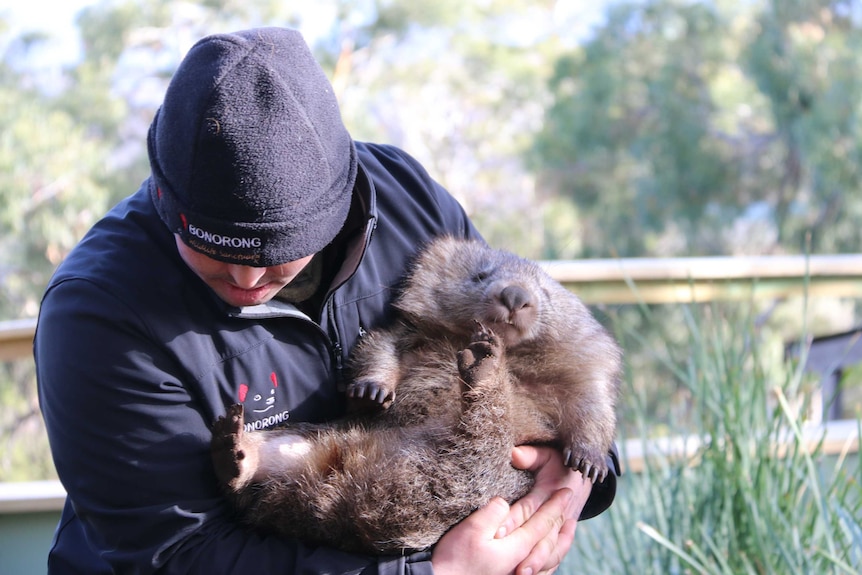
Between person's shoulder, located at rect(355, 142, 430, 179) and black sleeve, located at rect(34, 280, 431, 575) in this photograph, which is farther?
person's shoulder, located at rect(355, 142, 430, 179)

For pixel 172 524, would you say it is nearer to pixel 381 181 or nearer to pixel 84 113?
pixel 381 181

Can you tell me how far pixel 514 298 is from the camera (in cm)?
276

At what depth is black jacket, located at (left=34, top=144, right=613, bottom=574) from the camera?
77.7 inches

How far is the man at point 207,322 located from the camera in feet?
6.01

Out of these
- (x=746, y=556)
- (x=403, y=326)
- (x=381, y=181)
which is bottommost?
(x=746, y=556)

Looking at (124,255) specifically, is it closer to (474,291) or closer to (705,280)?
(474,291)

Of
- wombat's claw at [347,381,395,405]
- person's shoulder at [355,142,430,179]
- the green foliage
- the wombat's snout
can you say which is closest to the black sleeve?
wombat's claw at [347,381,395,405]

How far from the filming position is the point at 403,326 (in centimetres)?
281

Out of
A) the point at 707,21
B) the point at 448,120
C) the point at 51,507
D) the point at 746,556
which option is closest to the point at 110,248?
the point at 51,507

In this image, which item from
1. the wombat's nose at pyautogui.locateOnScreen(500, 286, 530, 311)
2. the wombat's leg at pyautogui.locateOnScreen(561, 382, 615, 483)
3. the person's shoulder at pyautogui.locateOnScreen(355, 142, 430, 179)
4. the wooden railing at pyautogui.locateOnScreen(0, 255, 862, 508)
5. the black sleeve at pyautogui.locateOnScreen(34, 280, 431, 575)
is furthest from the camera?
the wooden railing at pyautogui.locateOnScreen(0, 255, 862, 508)

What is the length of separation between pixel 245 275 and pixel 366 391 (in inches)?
23.6

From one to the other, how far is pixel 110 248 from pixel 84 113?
41.2 feet

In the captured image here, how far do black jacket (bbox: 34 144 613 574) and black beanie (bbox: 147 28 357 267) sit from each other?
0.74ft

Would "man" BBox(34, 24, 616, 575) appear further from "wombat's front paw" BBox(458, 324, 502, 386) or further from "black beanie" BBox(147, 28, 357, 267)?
"wombat's front paw" BBox(458, 324, 502, 386)
